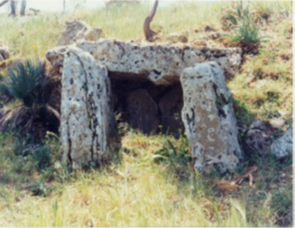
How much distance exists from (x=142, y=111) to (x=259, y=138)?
2574mm

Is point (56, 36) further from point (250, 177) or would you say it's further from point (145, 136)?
point (250, 177)

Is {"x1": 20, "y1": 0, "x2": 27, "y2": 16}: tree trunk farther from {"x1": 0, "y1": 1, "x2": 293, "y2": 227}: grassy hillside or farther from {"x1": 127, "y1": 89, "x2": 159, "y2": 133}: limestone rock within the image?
{"x1": 127, "y1": 89, "x2": 159, "y2": 133}: limestone rock

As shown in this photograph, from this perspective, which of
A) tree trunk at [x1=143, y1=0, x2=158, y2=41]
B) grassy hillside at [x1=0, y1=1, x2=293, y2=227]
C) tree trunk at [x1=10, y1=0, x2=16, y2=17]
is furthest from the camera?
tree trunk at [x1=143, y1=0, x2=158, y2=41]

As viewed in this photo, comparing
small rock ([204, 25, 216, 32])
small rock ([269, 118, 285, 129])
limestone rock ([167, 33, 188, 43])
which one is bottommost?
small rock ([269, 118, 285, 129])

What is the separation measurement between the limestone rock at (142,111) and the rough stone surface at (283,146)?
2482 millimetres

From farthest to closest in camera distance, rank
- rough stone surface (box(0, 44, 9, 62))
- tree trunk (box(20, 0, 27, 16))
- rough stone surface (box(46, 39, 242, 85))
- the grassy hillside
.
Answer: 1. rough stone surface (box(0, 44, 9, 62))
2. rough stone surface (box(46, 39, 242, 85))
3. tree trunk (box(20, 0, 27, 16))
4. the grassy hillside

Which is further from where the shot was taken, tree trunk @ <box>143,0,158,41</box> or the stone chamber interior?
tree trunk @ <box>143,0,158,41</box>

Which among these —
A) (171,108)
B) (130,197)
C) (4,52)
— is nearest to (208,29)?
(171,108)

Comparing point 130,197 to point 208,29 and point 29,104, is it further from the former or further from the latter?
point 208,29

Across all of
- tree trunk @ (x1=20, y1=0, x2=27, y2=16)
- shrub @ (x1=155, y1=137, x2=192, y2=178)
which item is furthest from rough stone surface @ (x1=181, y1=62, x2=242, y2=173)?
tree trunk @ (x1=20, y1=0, x2=27, y2=16)

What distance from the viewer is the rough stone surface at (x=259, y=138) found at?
221 inches

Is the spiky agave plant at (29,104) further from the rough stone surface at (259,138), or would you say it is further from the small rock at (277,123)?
the small rock at (277,123)

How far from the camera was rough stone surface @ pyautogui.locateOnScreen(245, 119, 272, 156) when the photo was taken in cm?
562

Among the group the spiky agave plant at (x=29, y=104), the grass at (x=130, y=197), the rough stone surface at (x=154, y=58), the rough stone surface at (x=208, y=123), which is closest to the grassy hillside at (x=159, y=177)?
the grass at (x=130, y=197)
